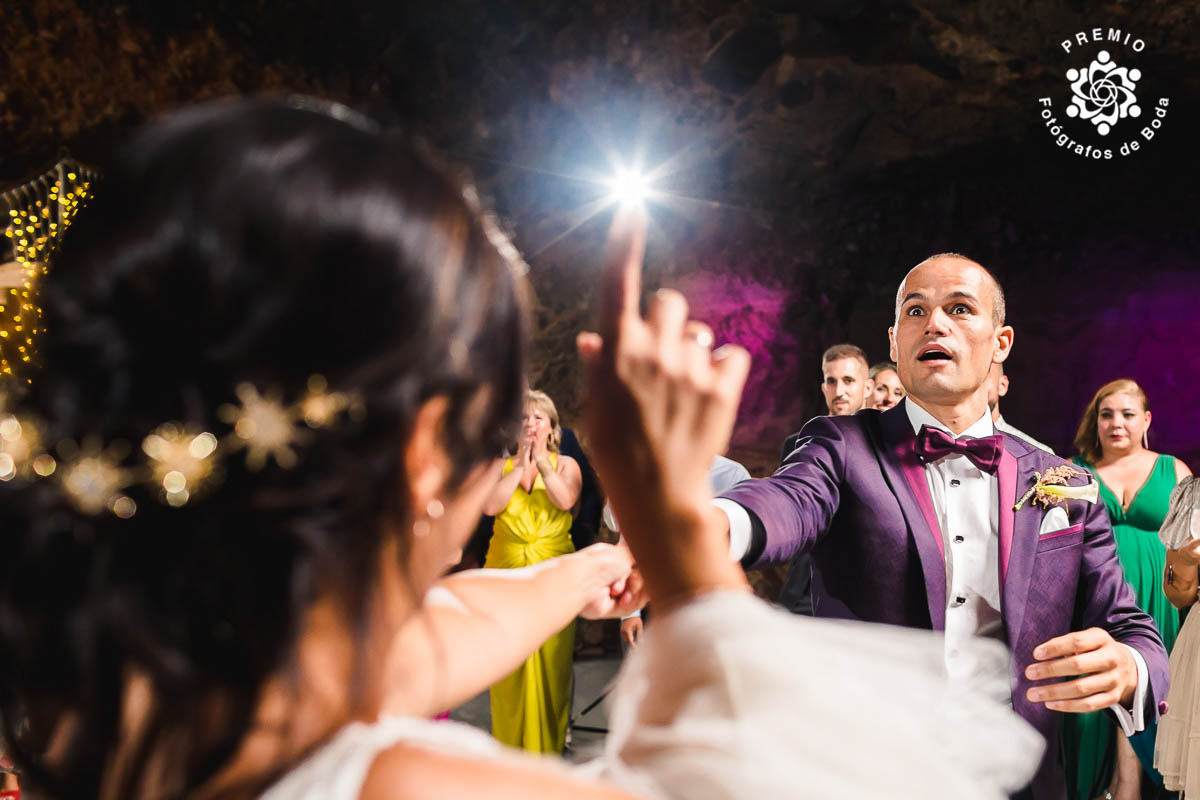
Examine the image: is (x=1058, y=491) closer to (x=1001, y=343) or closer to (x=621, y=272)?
(x=1001, y=343)

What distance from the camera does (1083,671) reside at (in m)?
1.47

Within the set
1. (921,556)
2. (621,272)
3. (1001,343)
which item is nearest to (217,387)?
(621,272)

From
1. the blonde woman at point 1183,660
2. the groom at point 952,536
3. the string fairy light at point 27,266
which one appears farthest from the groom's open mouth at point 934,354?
the blonde woman at point 1183,660

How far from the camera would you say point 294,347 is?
57 centimetres

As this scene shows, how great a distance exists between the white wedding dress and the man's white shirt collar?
131 cm

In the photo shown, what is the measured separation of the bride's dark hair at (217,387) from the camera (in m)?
0.56

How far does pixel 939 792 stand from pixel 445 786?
0.34 meters

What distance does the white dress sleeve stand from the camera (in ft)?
1.85

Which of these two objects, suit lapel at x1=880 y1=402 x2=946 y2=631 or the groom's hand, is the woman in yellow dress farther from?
the groom's hand

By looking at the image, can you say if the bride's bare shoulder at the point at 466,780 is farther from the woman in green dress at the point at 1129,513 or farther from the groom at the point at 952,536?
the woman in green dress at the point at 1129,513

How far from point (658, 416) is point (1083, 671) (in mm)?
1300

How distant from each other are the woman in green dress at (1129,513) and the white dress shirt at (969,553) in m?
2.65

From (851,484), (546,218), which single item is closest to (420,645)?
(851,484)

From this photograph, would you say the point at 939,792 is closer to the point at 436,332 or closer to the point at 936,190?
the point at 436,332
